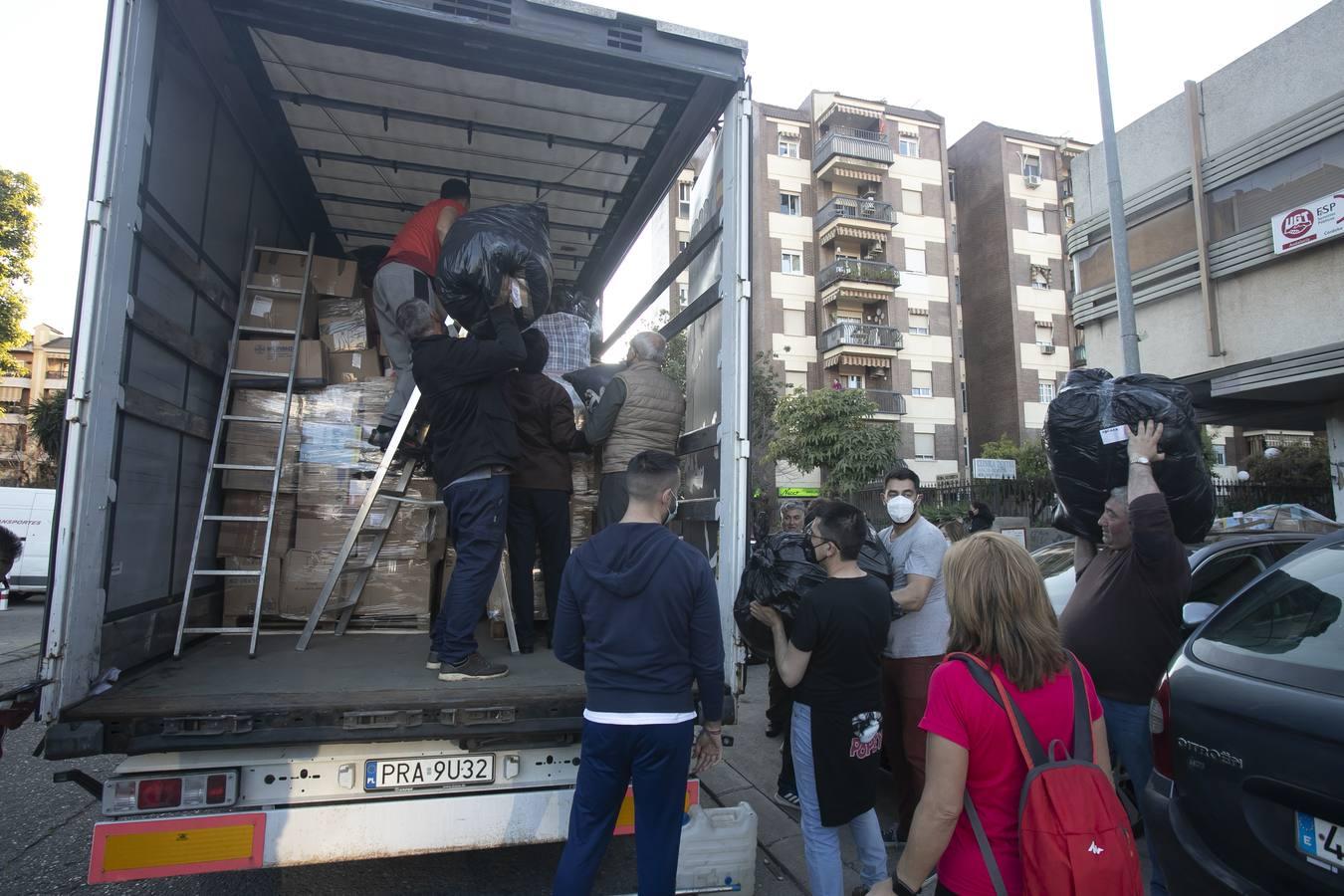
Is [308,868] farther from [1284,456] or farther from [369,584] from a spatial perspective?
[1284,456]

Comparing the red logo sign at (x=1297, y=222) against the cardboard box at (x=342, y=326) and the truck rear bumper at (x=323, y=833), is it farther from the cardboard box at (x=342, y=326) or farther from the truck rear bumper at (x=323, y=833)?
the truck rear bumper at (x=323, y=833)

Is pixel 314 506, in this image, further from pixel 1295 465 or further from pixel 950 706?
pixel 1295 465

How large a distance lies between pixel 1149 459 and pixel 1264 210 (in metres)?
11.0

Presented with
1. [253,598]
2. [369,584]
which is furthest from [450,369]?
[253,598]

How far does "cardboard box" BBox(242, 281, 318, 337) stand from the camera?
4.47m

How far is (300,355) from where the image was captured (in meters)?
4.37

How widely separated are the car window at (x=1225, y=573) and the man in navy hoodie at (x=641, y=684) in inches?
142

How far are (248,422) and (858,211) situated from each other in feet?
108

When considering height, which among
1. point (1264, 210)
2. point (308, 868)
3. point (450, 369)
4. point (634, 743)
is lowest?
point (308, 868)

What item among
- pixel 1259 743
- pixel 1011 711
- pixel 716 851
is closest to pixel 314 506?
pixel 716 851

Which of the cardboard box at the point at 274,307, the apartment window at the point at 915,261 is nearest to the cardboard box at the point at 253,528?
the cardboard box at the point at 274,307

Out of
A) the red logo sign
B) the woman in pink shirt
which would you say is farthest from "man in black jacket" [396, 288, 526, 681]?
the red logo sign

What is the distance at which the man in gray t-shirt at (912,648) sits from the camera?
3.61 meters

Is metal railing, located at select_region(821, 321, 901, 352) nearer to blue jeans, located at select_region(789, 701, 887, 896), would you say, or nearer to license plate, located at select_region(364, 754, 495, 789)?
blue jeans, located at select_region(789, 701, 887, 896)
